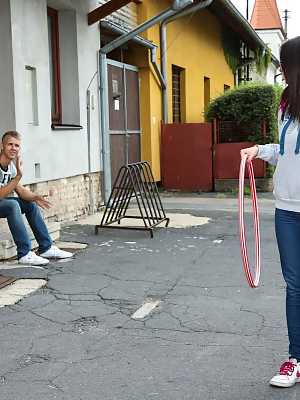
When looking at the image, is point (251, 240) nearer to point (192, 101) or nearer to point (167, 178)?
point (167, 178)

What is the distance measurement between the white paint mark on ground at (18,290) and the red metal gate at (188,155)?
8.58 meters

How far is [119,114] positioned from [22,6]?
4131 mm

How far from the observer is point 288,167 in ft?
11.0

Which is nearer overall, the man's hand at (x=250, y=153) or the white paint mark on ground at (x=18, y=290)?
the man's hand at (x=250, y=153)

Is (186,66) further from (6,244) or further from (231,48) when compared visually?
(6,244)

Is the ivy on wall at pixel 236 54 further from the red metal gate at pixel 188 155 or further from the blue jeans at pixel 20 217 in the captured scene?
the blue jeans at pixel 20 217

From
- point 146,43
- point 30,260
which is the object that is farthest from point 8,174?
point 146,43

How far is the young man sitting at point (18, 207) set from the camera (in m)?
6.35

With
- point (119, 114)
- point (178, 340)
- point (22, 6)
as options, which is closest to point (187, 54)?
point (119, 114)

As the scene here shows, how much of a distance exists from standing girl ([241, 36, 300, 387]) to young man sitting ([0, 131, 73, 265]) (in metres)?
3.42

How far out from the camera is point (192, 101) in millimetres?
17156

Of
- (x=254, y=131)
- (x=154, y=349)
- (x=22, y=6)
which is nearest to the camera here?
(x=154, y=349)

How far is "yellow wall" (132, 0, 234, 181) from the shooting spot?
521 inches

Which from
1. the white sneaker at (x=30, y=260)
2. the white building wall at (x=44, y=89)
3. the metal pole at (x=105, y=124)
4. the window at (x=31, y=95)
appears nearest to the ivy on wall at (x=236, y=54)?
the metal pole at (x=105, y=124)
